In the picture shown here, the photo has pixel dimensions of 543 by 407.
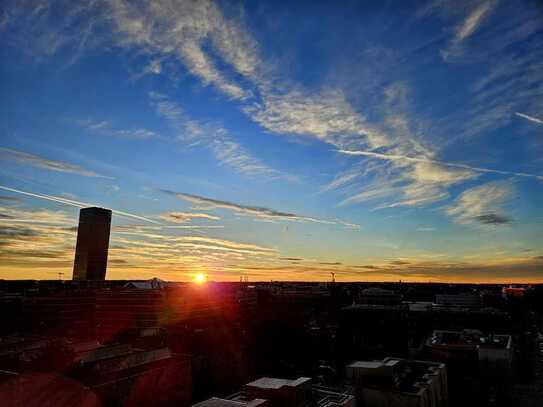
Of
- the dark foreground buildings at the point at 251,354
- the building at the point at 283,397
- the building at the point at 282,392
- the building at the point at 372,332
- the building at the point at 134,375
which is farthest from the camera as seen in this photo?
the building at the point at 372,332

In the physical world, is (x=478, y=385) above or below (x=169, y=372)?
below

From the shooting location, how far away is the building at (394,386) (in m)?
30.2

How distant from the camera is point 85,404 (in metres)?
29.5

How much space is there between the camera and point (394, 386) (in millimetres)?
31906

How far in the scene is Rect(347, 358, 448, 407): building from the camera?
99.0 ft

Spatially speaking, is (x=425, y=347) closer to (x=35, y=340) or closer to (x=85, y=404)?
(x=85, y=404)

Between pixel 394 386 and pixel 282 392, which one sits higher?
pixel 282 392

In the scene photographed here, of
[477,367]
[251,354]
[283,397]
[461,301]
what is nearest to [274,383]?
[283,397]

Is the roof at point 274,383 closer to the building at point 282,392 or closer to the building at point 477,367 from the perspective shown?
the building at point 282,392

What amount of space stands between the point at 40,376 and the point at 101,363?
15.8ft

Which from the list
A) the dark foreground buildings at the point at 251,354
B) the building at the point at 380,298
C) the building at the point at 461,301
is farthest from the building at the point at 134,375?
the building at the point at 380,298

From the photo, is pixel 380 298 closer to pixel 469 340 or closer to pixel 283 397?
pixel 469 340

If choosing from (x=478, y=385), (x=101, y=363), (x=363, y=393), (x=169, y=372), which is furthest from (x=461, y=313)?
(x=101, y=363)

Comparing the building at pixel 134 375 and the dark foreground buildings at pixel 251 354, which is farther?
the building at pixel 134 375
